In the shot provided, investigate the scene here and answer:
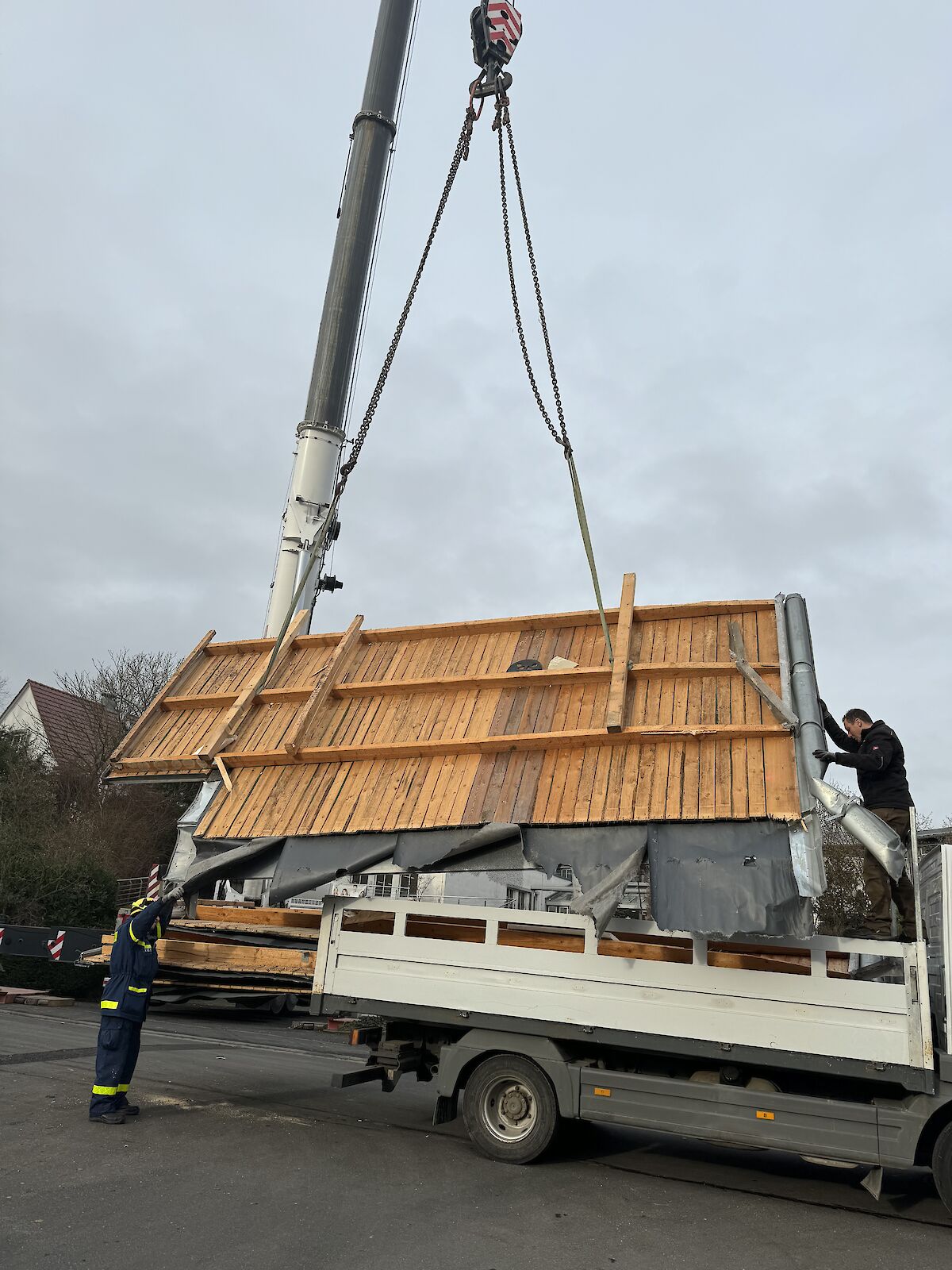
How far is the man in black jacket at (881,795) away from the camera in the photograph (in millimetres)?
6359

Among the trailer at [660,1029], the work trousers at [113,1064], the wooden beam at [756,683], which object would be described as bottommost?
the work trousers at [113,1064]

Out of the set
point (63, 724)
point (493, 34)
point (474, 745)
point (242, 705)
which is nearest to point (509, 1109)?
point (474, 745)

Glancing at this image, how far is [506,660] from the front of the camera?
27.2 feet

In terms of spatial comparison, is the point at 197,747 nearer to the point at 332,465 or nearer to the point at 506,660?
the point at 506,660

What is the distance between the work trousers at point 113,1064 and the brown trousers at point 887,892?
18.5 ft

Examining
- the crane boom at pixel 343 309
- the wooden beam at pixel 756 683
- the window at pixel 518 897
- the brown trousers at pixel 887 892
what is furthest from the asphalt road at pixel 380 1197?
the window at pixel 518 897

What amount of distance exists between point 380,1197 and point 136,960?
2.92m

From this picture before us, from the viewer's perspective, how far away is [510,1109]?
679 cm

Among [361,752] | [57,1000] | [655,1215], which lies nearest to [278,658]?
[361,752]

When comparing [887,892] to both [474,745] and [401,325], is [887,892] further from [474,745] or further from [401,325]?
[401,325]

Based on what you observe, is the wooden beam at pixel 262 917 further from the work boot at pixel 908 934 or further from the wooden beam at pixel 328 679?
the work boot at pixel 908 934

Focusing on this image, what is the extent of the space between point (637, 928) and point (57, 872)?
15421 mm

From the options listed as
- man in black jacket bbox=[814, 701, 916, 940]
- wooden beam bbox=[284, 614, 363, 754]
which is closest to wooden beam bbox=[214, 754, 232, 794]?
wooden beam bbox=[284, 614, 363, 754]

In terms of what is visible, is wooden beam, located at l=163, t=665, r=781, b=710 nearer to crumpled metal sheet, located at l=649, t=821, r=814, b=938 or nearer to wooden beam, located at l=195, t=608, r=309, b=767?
wooden beam, located at l=195, t=608, r=309, b=767
